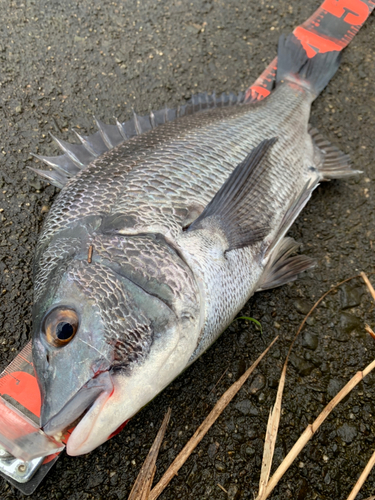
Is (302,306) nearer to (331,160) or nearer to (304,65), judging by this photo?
(331,160)

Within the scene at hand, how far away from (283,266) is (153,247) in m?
1.05

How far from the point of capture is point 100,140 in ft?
6.95

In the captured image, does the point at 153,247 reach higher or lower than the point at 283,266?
higher

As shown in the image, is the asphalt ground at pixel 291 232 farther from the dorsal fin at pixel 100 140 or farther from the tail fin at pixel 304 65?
the dorsal fin at pixel 100 140

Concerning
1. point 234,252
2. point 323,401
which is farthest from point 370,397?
point 234,252

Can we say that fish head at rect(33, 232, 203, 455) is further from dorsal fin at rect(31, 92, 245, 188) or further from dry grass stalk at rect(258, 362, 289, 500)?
dorsal fin at rect(31, 92, 245, 188)

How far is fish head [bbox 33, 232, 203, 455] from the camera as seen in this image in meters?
1.25

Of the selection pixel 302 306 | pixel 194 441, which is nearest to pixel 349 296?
pixel 302 306

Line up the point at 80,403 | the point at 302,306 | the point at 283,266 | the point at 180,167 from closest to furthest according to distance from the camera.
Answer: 1. the point at 80,403
2. the point at 180,167
3. the point at 283,266
4. the point at 302,306

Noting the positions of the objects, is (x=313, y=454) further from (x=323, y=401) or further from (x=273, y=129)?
(x=273, y=129)

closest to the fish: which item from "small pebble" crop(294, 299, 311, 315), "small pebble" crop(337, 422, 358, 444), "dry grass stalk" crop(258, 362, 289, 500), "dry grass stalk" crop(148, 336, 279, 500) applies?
"small pebble" crop(294, 299, 311, 315)

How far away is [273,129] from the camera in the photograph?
7.69ft

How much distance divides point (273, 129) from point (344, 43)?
5.41 ft

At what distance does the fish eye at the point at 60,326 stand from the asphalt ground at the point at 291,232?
915 millimetres
